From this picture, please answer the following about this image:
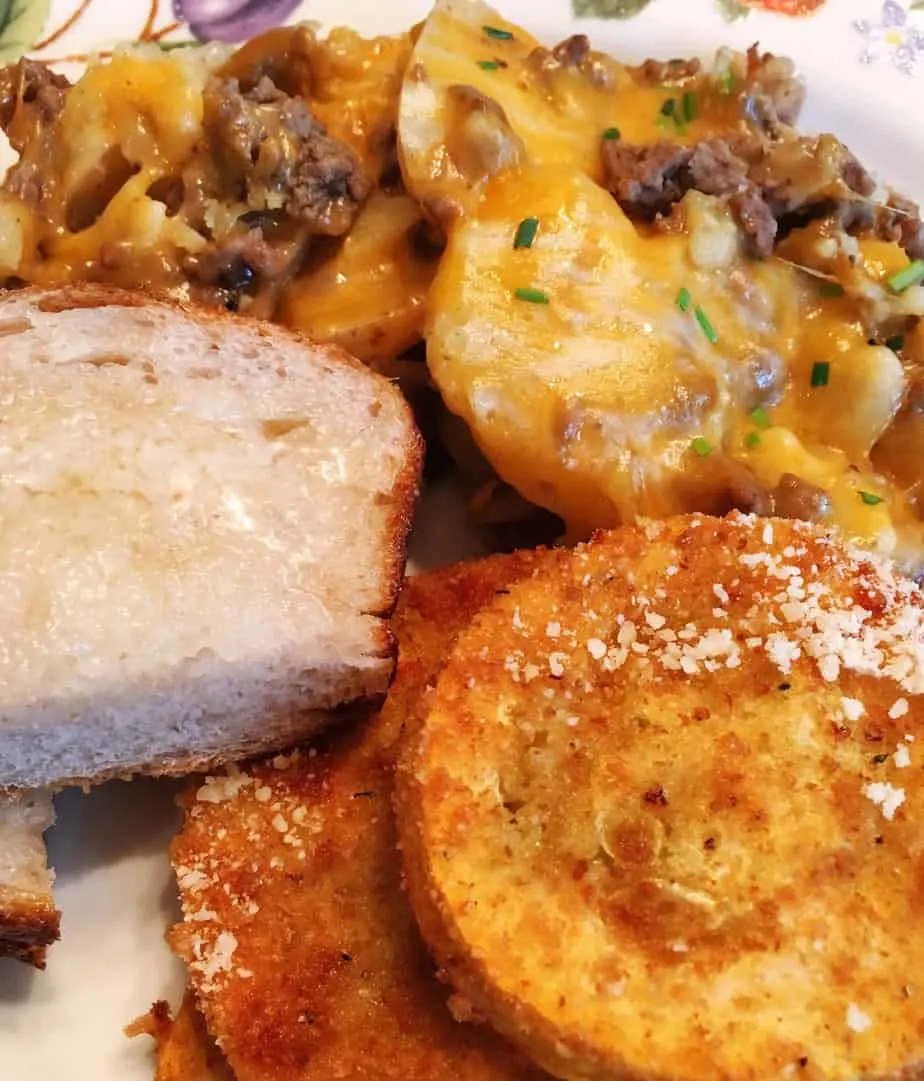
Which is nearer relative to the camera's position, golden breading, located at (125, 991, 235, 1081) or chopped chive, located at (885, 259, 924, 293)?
golden breading, located at (125, 991, 235, 1081)

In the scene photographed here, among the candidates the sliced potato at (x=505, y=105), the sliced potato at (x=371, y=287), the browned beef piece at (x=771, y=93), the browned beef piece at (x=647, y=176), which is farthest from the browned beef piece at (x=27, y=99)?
the browned beef piece at (x=771, y=93)

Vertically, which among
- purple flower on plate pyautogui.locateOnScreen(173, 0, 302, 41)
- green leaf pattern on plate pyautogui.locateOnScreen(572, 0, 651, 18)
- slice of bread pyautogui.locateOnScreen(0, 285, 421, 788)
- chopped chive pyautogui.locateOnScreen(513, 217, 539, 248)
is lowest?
slice of bread pyautogui.locateOnScreen(0, 285, 421, 788)

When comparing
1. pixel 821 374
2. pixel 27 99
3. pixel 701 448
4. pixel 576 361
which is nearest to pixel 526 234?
pixel 576 361

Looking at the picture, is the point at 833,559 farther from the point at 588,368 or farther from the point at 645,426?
the point at 588,368

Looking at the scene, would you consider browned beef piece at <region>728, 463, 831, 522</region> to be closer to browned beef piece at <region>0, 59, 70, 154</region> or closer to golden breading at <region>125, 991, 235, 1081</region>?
golden breading at <region>125, 991, 235, 1081</region>

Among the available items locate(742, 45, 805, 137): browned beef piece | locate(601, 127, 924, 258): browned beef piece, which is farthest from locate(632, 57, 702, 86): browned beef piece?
locate(601, 127, 924, 258): browned beef piece

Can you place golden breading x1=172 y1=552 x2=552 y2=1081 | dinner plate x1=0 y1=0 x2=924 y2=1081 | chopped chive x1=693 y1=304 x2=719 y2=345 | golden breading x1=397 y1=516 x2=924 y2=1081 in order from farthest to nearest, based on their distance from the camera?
dinner plate x1=0 y1=0 x2=924 y2=1081 < chopped chive x1=693 y1=304 x2=719 y2=345 < golden breading x1=172 y1=552 x2=552 y2=1081 < golden breading x1=397 y1=516 x2=924 y2=1081
